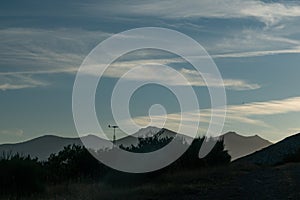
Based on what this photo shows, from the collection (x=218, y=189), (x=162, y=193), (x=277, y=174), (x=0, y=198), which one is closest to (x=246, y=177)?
(x=277, y=174)

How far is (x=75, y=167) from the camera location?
2798cm

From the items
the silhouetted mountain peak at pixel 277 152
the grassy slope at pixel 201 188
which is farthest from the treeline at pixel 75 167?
the silhouetted mountain peak at pixel 277 152

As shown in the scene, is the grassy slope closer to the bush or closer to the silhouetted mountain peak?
the bush

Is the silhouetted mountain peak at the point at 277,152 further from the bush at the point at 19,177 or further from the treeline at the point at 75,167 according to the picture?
the bush at the point at 19,177

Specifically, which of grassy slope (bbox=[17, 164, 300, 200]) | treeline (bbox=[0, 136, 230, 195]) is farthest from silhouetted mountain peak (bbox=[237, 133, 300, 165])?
grassy slope (bbox=[17, 164, 300, 200])

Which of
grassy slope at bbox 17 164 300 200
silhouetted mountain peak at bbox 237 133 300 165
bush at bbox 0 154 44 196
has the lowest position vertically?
grassy slope at bbox 17 164 300 200

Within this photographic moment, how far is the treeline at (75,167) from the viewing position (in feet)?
70.2

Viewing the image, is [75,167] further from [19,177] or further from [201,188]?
[201,188]

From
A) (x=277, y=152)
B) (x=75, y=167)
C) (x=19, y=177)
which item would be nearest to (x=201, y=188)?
(x=19, y=177)

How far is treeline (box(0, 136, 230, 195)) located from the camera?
842 inches

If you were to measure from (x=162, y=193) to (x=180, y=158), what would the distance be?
373 inches

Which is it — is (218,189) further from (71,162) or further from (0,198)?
(71,162)

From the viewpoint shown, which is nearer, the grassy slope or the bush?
the grassy slope

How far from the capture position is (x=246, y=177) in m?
23.3
